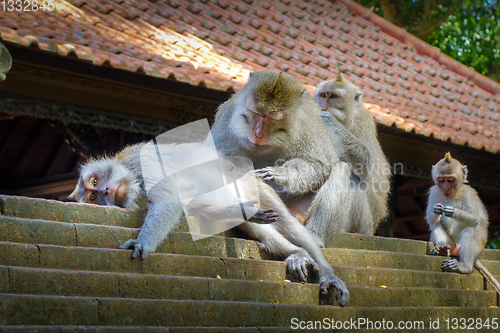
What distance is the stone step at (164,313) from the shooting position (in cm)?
292

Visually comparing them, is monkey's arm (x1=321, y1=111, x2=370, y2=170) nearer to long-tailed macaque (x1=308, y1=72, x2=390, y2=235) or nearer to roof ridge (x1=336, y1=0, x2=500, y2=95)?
long-tailed macaque (x1=308, y1=72, x2=390, y2=235)

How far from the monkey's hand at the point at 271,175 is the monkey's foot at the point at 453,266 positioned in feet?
7.82

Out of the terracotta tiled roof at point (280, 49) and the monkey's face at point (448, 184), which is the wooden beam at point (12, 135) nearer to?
the terracotta tiled roof at point (280, 49)

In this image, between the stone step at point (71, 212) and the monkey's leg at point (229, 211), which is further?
the monkey's leg at point (229, 211)

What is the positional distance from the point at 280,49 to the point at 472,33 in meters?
12.6

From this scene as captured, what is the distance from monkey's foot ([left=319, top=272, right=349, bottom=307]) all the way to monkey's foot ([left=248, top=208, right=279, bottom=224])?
22.7 inches

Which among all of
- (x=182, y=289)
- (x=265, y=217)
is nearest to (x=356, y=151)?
(x=265, y=217)

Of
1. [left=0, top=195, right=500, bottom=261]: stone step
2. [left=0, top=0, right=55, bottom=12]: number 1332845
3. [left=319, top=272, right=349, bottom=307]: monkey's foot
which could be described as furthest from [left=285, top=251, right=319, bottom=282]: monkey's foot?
[left=0, top=0, right=55, bottom=12]: number 1332845

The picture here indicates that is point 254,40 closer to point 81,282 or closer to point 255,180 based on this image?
point 255,180

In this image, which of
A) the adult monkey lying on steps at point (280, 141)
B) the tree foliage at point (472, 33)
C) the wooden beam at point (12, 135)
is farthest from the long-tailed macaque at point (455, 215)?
the tree foliage at point (472, 33)

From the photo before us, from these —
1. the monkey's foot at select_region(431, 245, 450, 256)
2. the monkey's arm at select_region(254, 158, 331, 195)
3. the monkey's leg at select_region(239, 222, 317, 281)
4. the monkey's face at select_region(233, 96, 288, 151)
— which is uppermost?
the monkey's face at select_region(233, 96, 288, 151)

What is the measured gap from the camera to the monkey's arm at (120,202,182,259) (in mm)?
3818

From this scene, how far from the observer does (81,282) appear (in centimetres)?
330

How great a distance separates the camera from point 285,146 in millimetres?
4988
